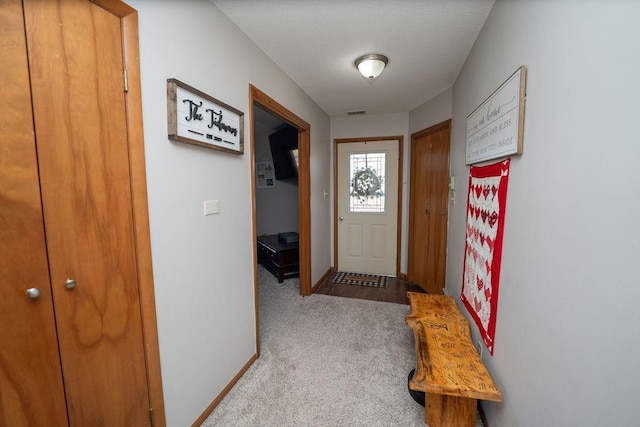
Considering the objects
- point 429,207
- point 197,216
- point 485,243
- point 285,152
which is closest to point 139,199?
point 197,216

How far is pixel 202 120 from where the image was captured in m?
1.33

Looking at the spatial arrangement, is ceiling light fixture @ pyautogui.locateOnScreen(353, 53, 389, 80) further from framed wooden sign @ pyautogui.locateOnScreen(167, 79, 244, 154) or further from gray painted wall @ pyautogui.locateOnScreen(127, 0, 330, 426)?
framed wooden sign @ pyautogui.locateOnScreen(167, 79, 244, 154)

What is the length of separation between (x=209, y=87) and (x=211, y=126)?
8.8 inches

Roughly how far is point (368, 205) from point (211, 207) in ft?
8.84

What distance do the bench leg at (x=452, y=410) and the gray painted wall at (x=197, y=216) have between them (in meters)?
1.23

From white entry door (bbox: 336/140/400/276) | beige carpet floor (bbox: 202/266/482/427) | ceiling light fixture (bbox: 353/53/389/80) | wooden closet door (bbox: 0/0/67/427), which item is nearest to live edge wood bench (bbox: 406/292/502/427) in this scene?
beige carpet floor (bbox: 202/266/482/427)

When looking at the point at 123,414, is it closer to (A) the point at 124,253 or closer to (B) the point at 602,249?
(A) the point at 124,253

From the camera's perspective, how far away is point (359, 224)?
12.7 ft

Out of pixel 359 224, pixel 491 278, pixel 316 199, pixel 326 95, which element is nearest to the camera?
pixel 491 278

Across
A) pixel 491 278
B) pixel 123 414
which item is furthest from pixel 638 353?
pixel 123 414

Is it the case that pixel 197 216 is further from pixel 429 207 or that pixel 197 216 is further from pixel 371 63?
pixel 429 207

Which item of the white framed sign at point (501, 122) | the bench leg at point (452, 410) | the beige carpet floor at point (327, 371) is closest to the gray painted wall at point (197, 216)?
the beige carpet floor at point (327, 371)

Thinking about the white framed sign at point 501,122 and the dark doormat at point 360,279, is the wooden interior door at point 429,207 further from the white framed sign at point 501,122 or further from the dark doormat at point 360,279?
the white framed sign at point 501,122

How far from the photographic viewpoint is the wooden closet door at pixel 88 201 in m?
0.82
